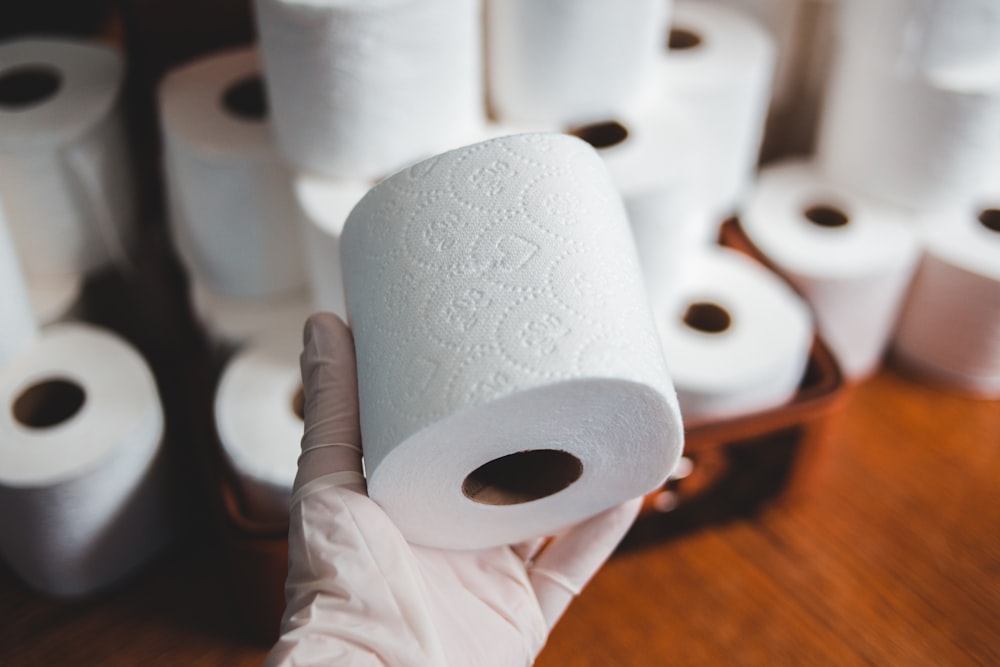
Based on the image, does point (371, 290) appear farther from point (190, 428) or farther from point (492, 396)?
point (190, 428)

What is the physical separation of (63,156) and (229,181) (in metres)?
0.18

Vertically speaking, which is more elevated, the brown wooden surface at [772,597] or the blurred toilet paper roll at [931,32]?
the blurred toilet paper roll at [931,32]

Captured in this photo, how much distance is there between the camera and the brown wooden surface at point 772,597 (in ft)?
2.62

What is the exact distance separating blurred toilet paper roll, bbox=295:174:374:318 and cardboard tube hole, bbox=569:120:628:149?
0.22 meters

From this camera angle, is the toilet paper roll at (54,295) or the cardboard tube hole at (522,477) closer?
the cardboard tube hole at (522,477)

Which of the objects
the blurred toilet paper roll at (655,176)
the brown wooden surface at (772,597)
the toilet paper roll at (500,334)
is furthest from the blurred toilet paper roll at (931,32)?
the toilet paper roll at (500,334)

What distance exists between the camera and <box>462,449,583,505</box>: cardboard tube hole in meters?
0.60

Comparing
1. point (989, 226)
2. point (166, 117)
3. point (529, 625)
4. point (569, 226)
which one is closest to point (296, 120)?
point (166, 117)

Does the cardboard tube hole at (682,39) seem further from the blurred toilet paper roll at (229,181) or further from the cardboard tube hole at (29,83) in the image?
the cardboard tube hole at (29,83)

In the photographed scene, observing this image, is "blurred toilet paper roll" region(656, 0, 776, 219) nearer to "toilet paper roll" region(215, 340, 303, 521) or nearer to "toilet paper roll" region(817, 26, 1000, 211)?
"toilet paper roll" region(817, 26, 1000, 211)

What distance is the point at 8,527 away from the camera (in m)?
0.78

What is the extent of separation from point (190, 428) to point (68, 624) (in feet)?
0.78

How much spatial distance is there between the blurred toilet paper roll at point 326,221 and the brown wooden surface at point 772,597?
0.30 meters

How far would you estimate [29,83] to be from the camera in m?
0.95
